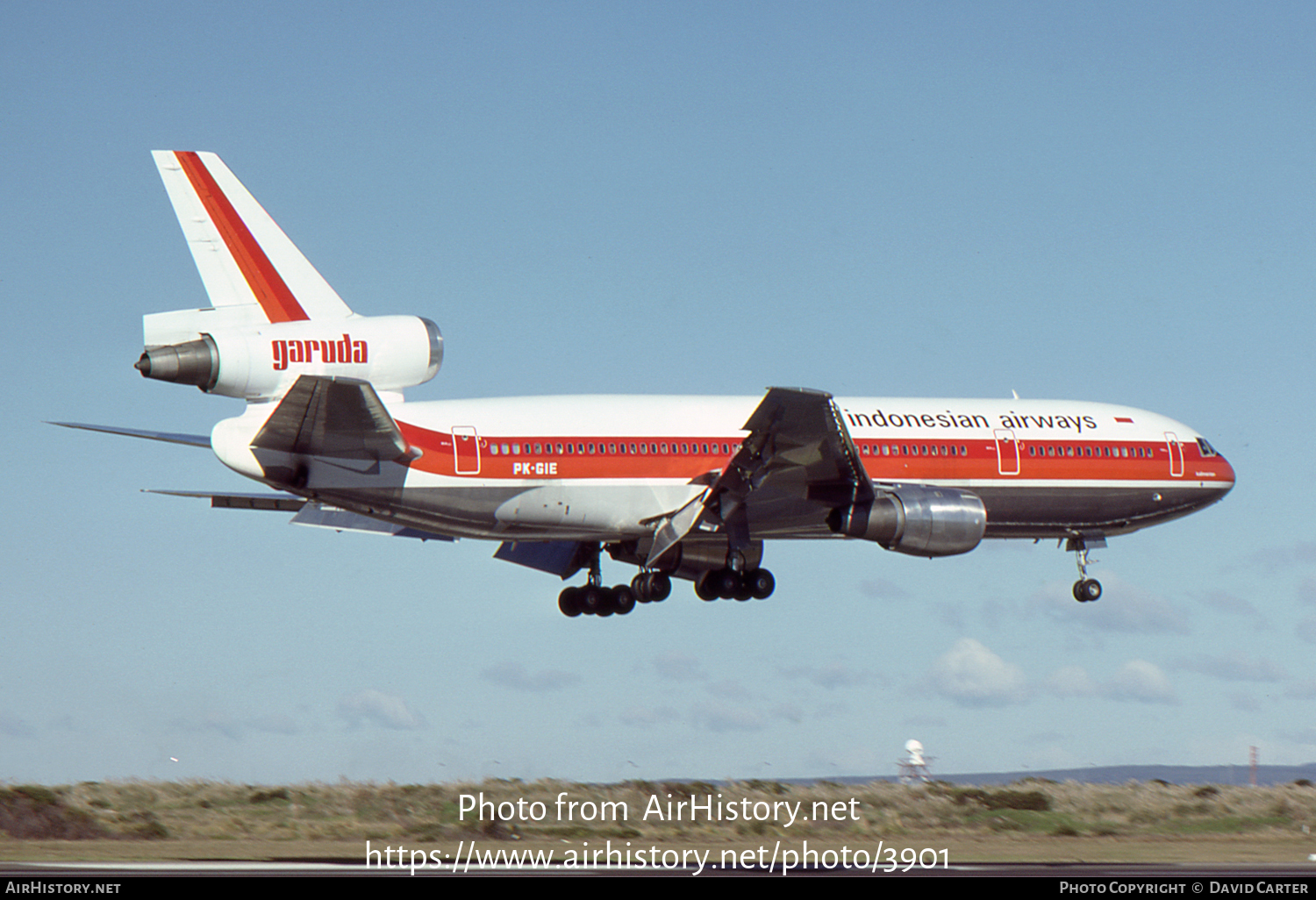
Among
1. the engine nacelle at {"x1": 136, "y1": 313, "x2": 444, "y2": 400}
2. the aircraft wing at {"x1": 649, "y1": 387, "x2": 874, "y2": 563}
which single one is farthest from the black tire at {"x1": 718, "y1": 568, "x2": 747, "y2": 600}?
the engine nacelle at {"x1": 136, "y1": 313, "x2": 444, "y2": 400}

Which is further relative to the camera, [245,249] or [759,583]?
[759,583]

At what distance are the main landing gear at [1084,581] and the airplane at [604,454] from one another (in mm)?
60

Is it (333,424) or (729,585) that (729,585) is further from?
(333,424)

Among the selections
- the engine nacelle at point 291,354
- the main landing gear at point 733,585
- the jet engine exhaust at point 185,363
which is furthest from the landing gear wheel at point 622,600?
the jet engine exhaust at point 185,363

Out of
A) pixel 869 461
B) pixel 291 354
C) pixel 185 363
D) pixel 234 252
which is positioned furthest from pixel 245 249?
pixel 869 461

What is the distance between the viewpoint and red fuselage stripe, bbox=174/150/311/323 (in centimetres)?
2702

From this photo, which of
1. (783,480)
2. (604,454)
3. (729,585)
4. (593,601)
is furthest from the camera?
(593,601)

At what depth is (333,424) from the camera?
27.9 metres

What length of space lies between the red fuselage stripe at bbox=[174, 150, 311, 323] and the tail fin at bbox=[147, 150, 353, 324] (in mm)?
16

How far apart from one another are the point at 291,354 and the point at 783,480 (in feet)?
38.9

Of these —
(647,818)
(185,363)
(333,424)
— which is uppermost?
(185,363)

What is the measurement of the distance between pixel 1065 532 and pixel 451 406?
53.0ft

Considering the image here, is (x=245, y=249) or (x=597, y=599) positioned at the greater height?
(x=245, y=249)
